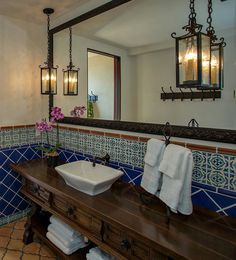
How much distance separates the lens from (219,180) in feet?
4.18

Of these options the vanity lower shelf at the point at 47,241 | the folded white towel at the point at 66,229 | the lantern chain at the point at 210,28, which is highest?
the lantern chain at the point at 210,28

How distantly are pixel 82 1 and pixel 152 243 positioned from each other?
199 cm

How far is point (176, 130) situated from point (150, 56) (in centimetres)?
60

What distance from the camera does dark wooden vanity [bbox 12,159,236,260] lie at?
3.24 ft

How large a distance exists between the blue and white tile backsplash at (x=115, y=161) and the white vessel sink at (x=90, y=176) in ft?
0.42

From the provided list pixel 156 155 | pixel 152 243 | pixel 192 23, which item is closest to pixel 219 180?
pixel 156 155

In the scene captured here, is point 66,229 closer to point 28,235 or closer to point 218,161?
point 28,235

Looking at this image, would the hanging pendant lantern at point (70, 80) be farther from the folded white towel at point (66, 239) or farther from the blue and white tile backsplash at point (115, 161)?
the folded white towel at point (66, 239)

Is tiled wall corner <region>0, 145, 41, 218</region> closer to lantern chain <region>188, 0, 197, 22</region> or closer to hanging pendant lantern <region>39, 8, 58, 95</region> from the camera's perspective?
hanging pendant lantern <region>39, 8, 58, 95</region>

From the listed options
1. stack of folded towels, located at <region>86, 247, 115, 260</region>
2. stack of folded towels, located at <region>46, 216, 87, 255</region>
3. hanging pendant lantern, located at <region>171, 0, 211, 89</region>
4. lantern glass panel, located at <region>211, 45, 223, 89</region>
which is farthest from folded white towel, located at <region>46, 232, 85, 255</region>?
lantern glass panel, located at <region>211, 45, 223, 89</region>

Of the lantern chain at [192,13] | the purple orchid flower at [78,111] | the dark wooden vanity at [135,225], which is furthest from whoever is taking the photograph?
the purple orchid flower at [78,111]

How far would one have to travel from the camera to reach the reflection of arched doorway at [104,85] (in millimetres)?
1926

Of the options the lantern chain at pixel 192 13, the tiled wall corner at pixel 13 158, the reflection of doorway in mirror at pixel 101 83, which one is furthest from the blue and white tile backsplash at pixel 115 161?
the lantern chain at pixel 192 13

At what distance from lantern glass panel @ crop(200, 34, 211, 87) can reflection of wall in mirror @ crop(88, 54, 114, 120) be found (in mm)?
869
